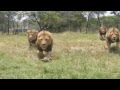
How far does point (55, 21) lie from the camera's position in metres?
18.2

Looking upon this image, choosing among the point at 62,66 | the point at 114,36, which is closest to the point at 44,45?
the point at 62,66


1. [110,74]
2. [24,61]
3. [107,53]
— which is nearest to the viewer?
[110,74]

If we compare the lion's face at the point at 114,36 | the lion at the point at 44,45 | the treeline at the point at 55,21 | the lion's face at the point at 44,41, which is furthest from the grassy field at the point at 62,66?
the treeline at the point at 55,21

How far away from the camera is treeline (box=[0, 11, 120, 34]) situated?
698 inches

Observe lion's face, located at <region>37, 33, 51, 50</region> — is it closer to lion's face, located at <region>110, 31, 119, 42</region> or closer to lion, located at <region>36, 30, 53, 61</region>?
lion, located at <region>36, 30, 53, 61</region>

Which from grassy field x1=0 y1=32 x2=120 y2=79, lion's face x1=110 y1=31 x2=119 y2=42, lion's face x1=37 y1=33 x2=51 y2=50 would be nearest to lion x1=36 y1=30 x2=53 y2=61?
lion's face x1=37 y1=33 x2=51 y2=50

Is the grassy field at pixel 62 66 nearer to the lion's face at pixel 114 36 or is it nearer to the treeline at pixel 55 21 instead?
the lion's face at pixel 114 36

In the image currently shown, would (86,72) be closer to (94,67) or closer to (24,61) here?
(94,67)

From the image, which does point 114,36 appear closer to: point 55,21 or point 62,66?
point 62,66

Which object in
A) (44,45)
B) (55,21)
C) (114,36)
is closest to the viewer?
(44,45)

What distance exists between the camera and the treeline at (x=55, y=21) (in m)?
17.7
